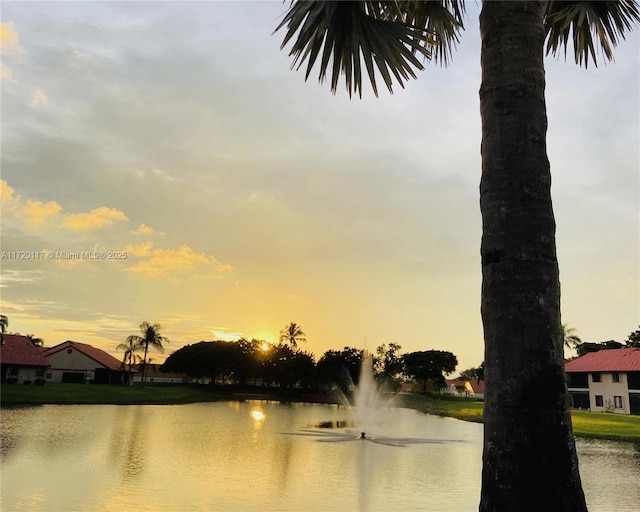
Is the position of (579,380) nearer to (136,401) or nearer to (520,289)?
(136,401)

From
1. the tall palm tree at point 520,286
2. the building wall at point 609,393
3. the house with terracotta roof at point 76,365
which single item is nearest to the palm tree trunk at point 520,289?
the tall palm tree at point 520,286

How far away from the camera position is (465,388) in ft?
487

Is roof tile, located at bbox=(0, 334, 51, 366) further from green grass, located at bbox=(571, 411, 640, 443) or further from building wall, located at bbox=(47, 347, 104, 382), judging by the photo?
green grass, located at bbox=(571, 411, 640, 443)

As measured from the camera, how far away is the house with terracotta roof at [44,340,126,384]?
7788 centimetres

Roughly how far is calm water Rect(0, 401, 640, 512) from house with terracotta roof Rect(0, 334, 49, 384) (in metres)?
38.8

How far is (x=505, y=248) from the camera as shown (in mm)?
4250

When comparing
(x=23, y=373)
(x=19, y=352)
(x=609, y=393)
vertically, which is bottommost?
(x=23, y=373)

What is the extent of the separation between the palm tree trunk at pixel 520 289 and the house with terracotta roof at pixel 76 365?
83.5 metres

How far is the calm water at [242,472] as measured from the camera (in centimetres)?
1194

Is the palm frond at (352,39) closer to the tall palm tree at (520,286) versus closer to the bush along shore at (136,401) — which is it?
the tall palm tree at (520,286)

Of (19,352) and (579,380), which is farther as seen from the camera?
(579,380)

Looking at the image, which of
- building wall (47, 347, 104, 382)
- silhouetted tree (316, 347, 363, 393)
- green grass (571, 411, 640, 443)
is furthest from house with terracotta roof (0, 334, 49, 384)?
green grass (571, 411, 640, 443)

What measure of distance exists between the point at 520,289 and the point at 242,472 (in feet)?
44.7

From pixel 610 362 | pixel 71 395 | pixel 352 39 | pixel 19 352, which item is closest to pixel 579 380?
pixel 610 362
